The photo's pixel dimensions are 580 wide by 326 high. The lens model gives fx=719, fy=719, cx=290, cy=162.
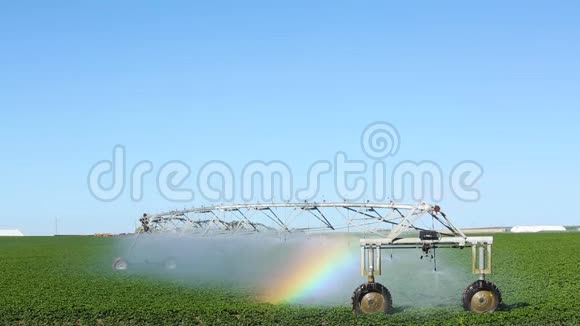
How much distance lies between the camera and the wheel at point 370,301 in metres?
26.1

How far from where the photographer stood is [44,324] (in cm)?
2677

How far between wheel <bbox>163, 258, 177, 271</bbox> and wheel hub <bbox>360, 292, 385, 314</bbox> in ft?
82.4

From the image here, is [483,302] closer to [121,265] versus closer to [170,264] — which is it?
[170,264]

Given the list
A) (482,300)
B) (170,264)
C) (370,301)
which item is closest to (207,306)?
(370,301)

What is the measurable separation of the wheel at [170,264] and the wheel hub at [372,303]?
82.4 feet

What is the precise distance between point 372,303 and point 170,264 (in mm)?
25693

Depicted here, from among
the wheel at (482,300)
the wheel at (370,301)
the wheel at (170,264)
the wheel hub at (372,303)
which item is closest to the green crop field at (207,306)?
the wheel at (482,300)

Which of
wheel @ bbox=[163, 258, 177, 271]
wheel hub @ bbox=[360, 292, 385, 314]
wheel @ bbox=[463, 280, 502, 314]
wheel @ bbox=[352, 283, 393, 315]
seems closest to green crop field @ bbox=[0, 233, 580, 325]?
wheel @ bbox=[463, 280, 502, 314]

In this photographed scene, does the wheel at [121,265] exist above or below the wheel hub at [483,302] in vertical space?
below

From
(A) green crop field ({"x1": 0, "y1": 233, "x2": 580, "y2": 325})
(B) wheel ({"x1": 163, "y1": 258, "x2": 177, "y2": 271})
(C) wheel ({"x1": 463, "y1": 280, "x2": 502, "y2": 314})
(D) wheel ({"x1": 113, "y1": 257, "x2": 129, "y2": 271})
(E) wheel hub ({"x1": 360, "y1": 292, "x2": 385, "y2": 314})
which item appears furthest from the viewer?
(D) wheel ({"x1": 113, "y1": 257, "x2": 129, "y2": 271})

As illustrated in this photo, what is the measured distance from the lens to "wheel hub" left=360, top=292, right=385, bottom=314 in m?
26.1

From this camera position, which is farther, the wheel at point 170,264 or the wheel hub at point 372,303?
the wheel at point 170,264

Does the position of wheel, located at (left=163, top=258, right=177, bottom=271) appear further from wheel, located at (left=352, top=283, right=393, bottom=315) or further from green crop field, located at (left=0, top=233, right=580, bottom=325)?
wheel, located at (left=352, top=283, right=393, bottom=315)

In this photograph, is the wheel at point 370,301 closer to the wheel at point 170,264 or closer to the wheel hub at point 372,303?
the wheel hub at point 372,303
